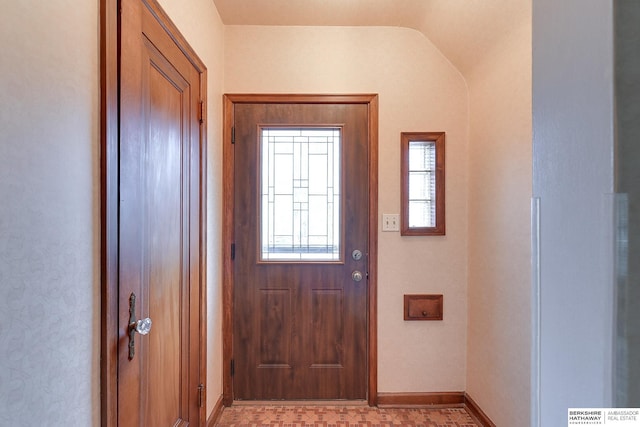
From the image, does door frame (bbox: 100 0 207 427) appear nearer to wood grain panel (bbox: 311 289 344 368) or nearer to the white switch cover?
wood grain panel (bbox: 311 289 344 368)

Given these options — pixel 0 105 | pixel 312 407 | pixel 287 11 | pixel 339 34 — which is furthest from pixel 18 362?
pixel 339 34

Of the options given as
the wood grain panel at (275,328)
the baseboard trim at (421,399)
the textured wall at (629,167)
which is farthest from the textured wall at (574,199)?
the baseboard trim at (421,399)

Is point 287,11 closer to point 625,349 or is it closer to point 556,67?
point 556,67

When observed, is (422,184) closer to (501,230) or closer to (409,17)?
(501,230)

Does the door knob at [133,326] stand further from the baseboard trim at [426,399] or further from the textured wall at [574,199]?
the baseboard trim at [426,399]

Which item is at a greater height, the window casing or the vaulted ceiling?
the vaulted ceiling

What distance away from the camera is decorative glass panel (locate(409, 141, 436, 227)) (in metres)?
2.26

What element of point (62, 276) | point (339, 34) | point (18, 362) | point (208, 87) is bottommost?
point (18, 362)

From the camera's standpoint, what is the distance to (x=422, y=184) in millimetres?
2268

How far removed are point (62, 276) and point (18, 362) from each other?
0.20m

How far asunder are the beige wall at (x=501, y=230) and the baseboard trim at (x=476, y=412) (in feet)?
0.14

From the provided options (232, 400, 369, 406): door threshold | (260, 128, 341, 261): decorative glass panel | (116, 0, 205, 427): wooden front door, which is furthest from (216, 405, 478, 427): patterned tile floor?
(260, 128, 341, 261): decorative glass panel

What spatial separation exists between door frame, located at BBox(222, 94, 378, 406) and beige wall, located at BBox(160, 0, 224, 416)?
49 millimetres

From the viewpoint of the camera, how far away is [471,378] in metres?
2.19
